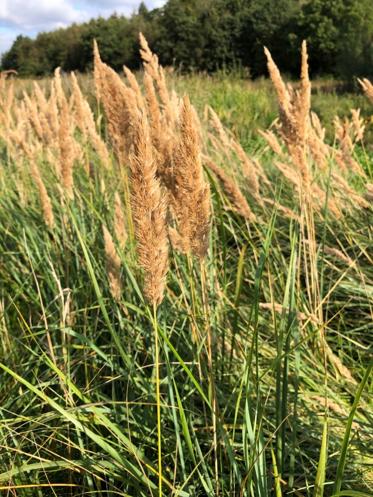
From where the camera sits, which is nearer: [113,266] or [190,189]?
[190,189]

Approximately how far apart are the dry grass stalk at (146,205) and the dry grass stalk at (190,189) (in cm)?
10

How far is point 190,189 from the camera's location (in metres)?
1.17

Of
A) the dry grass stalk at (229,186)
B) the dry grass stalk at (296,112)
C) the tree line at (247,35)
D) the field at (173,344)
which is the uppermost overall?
the tree line at (247,35)

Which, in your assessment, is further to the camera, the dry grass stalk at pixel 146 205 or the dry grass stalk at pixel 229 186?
the dry grass stalk at pixel 229 186

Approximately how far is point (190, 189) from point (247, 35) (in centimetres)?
2631

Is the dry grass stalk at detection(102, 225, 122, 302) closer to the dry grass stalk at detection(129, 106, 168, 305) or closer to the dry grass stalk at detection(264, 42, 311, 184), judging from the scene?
the dry grass stalk at detection(129, 106, 168, 305)

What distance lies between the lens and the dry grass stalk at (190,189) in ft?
3.61

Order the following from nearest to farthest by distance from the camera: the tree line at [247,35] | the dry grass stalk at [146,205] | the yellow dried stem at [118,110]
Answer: the dry grass stalk at [146,205]
the yellow dried stem at [118,110]
the tree line at [247,35]

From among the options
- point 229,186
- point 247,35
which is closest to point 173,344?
point 229,186

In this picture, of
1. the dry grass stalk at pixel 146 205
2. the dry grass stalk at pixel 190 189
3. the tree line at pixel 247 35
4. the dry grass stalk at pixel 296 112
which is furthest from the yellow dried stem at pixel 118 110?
the tree line at pixel 247 35

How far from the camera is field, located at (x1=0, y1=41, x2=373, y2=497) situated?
1217 mm

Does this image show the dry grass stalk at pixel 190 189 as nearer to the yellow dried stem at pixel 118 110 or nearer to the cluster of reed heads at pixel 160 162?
the cluster of reed heads at pixel 160 162

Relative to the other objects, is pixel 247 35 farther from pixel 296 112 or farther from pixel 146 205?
pixel 146 205

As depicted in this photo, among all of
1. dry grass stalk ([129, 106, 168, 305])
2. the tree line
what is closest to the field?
dry grass stalk ([129, 106, 168, 305])
